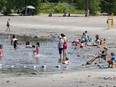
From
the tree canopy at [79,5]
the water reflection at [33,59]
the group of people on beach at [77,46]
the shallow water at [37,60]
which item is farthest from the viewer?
the tree canopy at [79,5]

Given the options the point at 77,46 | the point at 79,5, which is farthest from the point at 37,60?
the point at 79,5

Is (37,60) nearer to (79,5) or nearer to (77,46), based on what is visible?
(77,46)

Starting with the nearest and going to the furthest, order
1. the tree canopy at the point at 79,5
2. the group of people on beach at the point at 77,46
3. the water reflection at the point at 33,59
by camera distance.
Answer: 1. the water reflection at the point at 33,59
2. the group of people on beach at the point at 77,46
3. the tree canopy at the point at 79,5

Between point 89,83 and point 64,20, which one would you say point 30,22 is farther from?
point 89,83

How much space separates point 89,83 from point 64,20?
160 feet

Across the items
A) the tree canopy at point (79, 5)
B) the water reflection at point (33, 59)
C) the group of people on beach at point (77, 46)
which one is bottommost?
the water reflection at point (33, 59)

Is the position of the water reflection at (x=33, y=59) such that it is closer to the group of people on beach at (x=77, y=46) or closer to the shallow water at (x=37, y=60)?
the shallow water at (x=37, y=60)

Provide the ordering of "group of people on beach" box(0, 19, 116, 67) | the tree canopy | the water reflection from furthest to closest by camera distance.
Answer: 1. the tree canopy
2. "group of people on beach" box(0, 19, 116, 67)
3. the water reflection

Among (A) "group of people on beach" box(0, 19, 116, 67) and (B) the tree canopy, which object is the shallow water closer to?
(A) "group of people on beach" box(0, 19, 116, 67)

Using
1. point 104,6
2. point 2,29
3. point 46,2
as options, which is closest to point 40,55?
point 2,29

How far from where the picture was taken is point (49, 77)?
63.4 ft

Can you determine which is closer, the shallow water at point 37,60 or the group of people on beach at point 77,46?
the shallow water at point 37,60

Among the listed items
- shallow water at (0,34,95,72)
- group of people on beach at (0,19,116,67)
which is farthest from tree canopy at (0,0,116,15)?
shallow water at (0,34,95,72)

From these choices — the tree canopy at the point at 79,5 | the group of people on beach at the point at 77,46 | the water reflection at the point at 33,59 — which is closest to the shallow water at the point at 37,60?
the water reflection at the point at 33,59
